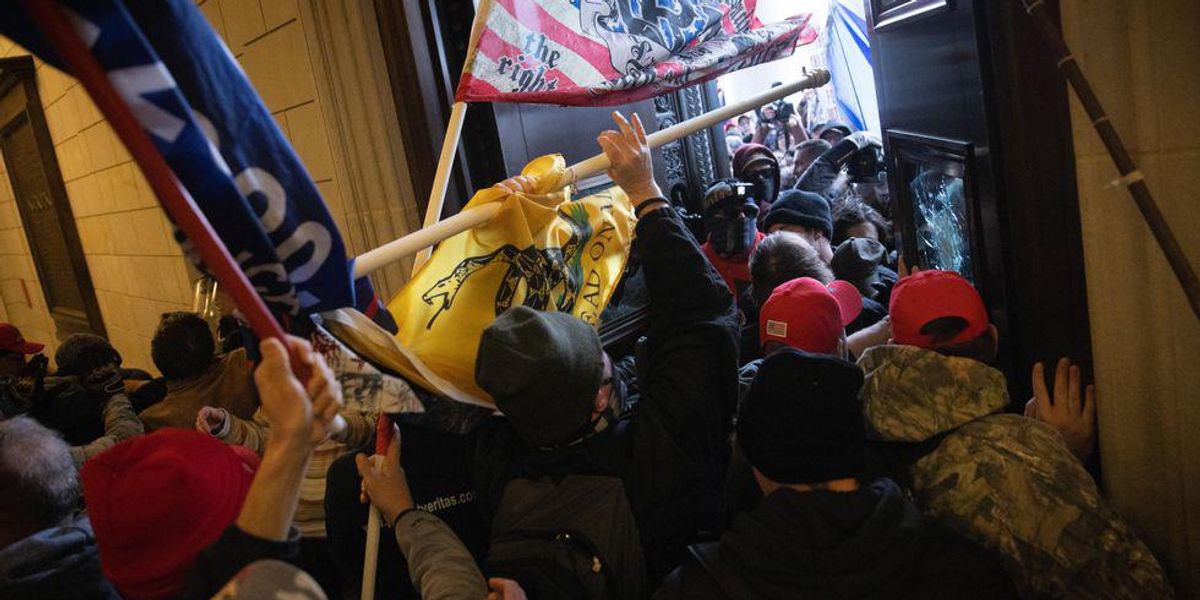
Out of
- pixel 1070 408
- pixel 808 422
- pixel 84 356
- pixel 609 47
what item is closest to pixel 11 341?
pixel 84 356

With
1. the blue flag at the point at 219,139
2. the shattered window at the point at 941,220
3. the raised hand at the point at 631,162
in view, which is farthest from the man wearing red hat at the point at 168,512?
the shattered window at the point at 941,220

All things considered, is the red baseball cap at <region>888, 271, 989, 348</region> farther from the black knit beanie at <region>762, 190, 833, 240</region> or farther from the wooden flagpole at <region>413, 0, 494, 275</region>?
the black knit beanie at <region>762, 190, 833, 240</region>

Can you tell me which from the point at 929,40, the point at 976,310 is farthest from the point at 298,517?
the point at 929,40

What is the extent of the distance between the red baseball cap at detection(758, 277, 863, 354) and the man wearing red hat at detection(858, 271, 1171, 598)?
0.22 meters

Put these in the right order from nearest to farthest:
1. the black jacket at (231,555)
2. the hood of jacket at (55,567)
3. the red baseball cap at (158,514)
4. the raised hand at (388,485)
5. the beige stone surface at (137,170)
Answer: the black jacket at (231,555)
the red baseball cap at (158,514)
the hood of jacket at (55,567)
the raised hand at (388,485)
the beige stone surface at (137,170)

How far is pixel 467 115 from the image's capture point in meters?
3.13

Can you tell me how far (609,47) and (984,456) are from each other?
5.24ft

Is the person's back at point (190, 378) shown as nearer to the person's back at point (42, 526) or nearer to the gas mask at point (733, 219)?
the person's back at point (42, 526)

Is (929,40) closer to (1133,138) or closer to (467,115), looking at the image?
(1133,138)

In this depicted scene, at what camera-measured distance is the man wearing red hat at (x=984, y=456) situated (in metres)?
1.43

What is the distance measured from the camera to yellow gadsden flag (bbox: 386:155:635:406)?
197 centimetres

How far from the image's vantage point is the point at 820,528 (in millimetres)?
1328

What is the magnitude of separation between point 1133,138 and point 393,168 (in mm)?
2540

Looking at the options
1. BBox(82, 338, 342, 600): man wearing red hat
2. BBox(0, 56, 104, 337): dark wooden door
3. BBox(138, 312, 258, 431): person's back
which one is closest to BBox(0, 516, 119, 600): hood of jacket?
BBox(82, 338, 342, 600): man wearing red hat
